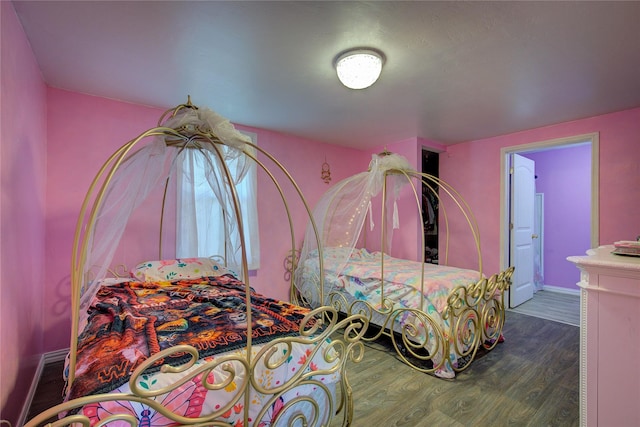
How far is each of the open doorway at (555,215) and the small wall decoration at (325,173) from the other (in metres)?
2.35

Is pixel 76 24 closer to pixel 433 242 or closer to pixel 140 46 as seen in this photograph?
pixel 140 46

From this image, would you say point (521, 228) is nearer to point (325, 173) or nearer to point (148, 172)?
point (325, 173)

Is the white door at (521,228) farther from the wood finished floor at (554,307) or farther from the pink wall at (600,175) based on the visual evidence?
the pink wall at (600,175)

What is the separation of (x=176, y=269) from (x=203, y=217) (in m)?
0.53

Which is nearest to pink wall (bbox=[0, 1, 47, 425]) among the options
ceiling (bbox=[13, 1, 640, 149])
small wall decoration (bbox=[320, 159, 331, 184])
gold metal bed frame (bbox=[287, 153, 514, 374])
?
ceiling (bbox=[13, 1, 640, 149])

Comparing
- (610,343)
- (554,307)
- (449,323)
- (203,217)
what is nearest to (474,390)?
(449,323)

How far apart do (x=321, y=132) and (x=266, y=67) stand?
1630mm

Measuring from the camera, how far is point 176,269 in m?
2.45

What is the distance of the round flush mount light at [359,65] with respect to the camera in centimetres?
182

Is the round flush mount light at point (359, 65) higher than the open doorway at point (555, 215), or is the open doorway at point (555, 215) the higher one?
the round flush mount light at point (359, 65)

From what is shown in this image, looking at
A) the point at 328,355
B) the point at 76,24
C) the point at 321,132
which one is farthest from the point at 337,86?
the point at 328,355

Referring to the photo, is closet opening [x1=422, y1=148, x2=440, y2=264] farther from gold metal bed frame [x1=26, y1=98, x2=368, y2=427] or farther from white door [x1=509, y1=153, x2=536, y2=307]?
gold metal bed frame [x1=26, y1=98, x2=368, y2=427]

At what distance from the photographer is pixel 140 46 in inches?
70.8

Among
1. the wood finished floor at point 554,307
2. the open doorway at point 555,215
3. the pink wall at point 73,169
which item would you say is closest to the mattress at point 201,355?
the pink wall at point 73,169
